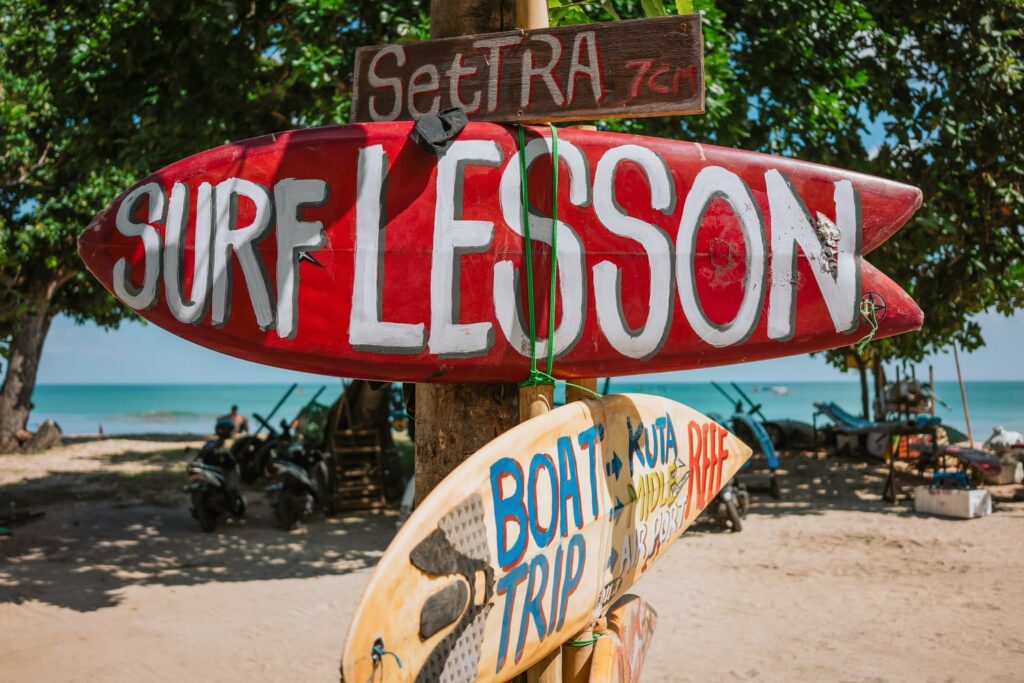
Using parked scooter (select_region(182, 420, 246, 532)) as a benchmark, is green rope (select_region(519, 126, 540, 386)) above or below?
above

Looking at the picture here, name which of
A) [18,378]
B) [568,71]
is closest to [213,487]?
[568,71]

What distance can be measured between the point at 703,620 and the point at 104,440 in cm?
1869

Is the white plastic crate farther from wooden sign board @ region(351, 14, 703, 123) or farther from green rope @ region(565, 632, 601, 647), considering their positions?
wooden sign board @ region(351, 14, 703, 123)

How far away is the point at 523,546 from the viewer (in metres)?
1.44

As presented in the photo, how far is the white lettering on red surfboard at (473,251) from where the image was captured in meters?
1.55

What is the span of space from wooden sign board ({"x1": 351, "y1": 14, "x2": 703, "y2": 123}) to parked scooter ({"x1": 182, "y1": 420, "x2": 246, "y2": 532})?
8988 mm

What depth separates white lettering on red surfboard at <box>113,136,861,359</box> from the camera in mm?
1554

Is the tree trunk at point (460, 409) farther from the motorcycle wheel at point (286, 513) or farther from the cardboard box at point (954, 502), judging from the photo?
the cardboard box at point (954, 502)

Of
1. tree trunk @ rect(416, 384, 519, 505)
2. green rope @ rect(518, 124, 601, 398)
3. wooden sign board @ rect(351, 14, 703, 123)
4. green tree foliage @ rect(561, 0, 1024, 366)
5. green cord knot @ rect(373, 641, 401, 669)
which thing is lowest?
green cord knot @ rect(373, 641, 401, 669)

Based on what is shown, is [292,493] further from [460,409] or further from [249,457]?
[460,409]

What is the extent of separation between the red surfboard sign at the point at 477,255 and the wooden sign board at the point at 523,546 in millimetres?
186

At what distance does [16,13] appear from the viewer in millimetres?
11945

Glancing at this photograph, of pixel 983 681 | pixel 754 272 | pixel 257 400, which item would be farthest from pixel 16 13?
pixel 257 400

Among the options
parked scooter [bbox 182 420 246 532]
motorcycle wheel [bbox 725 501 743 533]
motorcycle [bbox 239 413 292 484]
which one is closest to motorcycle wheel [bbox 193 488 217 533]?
parked scooter [bbox 182 420 246 532]
